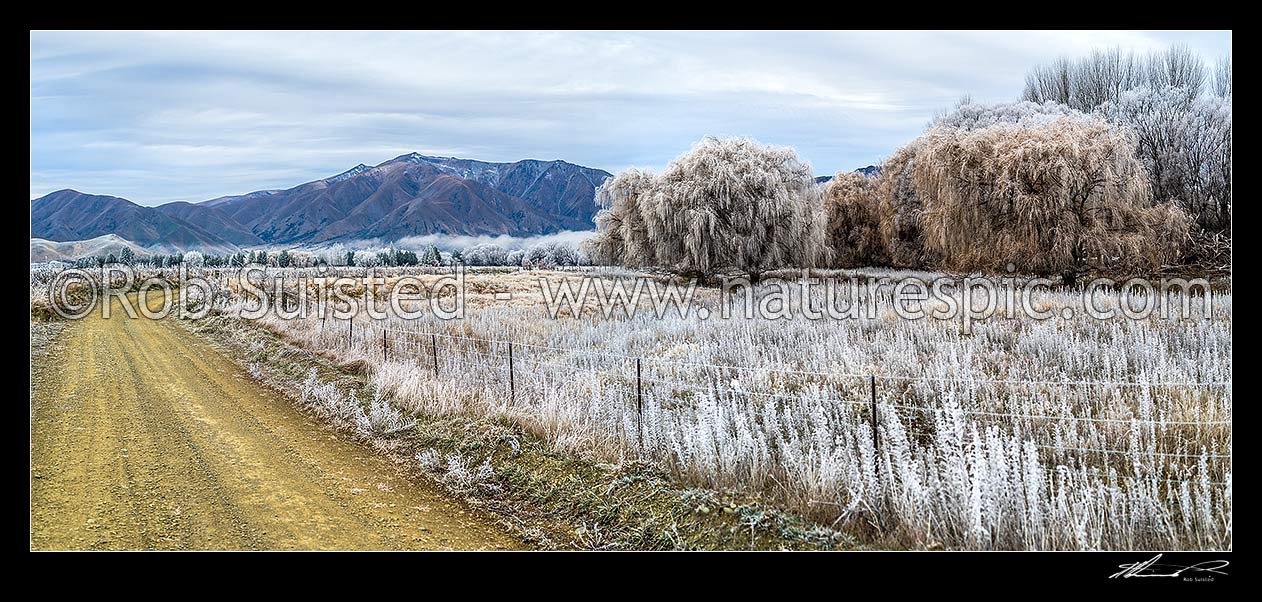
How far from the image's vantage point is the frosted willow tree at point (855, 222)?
33.7 metres

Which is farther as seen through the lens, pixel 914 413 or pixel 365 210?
pixel 365 210

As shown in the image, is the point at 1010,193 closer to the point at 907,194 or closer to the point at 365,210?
the point at 907,194

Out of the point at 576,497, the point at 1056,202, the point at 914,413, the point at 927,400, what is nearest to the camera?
the point at 576,497

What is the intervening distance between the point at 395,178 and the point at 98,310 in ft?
73.8

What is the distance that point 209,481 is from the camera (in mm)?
5520

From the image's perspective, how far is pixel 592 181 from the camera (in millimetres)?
28906

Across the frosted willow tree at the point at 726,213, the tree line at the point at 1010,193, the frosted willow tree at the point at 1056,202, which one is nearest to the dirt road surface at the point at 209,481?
the tree line at the point at 1010,193

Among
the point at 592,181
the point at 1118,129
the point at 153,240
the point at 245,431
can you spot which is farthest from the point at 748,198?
the point at 245,431

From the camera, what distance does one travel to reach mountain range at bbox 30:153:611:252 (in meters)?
8.59

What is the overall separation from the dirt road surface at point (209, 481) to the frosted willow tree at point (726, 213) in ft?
59.5
